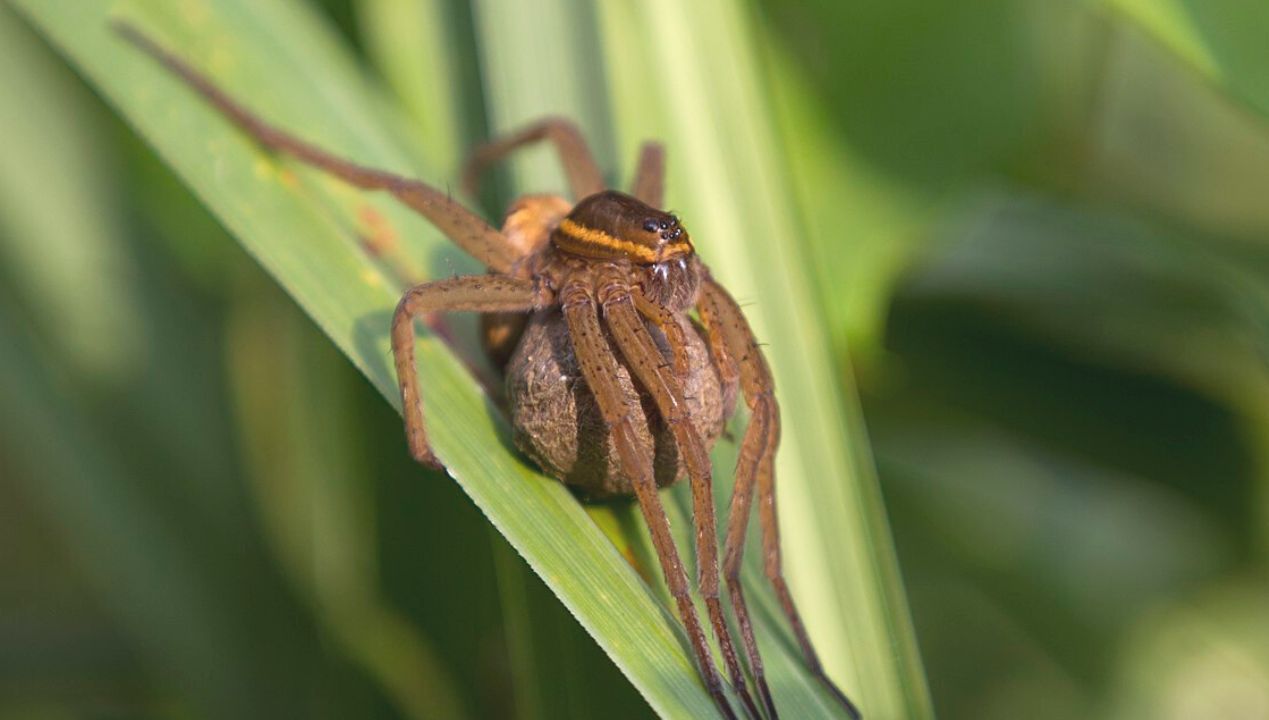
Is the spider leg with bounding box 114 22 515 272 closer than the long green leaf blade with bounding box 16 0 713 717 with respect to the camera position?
No

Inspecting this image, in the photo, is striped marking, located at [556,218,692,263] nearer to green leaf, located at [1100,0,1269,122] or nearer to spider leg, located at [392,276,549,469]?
spider leg, located at [392,276,549,469]

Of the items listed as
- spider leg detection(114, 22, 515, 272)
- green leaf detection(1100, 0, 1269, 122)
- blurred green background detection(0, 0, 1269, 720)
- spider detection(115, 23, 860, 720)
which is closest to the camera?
spider detection(115, 23, 860, 720)

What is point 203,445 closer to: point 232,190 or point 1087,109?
point 232,190

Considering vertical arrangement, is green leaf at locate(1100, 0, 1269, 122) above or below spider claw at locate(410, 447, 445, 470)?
Answer: below

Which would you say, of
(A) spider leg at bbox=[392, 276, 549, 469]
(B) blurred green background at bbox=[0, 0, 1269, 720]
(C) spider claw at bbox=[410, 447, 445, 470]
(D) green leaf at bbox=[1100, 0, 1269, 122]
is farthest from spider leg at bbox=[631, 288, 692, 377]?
(D) green leaf at bbox=[1100, 0, 1269, 122]

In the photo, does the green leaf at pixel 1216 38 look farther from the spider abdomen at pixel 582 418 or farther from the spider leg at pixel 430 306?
the spider leg at pixel 430 306

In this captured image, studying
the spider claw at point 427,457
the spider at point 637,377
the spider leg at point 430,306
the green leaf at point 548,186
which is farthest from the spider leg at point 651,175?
the spider claw at point 427,457

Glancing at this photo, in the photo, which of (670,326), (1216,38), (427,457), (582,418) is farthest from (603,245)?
(1216,38)
